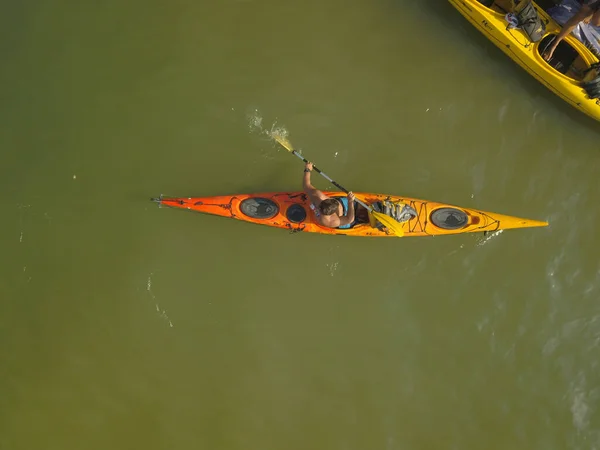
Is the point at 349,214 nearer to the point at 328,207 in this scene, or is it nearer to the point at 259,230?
the point at 328,207

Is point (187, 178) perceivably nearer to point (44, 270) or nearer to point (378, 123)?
point (44, 270)

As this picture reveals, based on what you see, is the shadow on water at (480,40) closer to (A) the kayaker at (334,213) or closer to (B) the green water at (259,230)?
(B) the green water at (259,230)

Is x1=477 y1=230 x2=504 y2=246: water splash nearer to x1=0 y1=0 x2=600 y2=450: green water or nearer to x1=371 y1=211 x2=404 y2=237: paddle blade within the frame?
Answer: x1=0 y1=0 x2=600 y2=450: green water

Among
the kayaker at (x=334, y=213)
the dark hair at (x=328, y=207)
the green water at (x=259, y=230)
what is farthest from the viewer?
the green water at (x=259, y=230)

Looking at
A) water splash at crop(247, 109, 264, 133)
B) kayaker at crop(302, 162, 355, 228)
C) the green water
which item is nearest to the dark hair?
kayaker at crop(302, 162, 355, 228)

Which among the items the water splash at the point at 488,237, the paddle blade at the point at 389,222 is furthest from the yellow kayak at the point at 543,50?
the paddle blade at the point at 389,222
